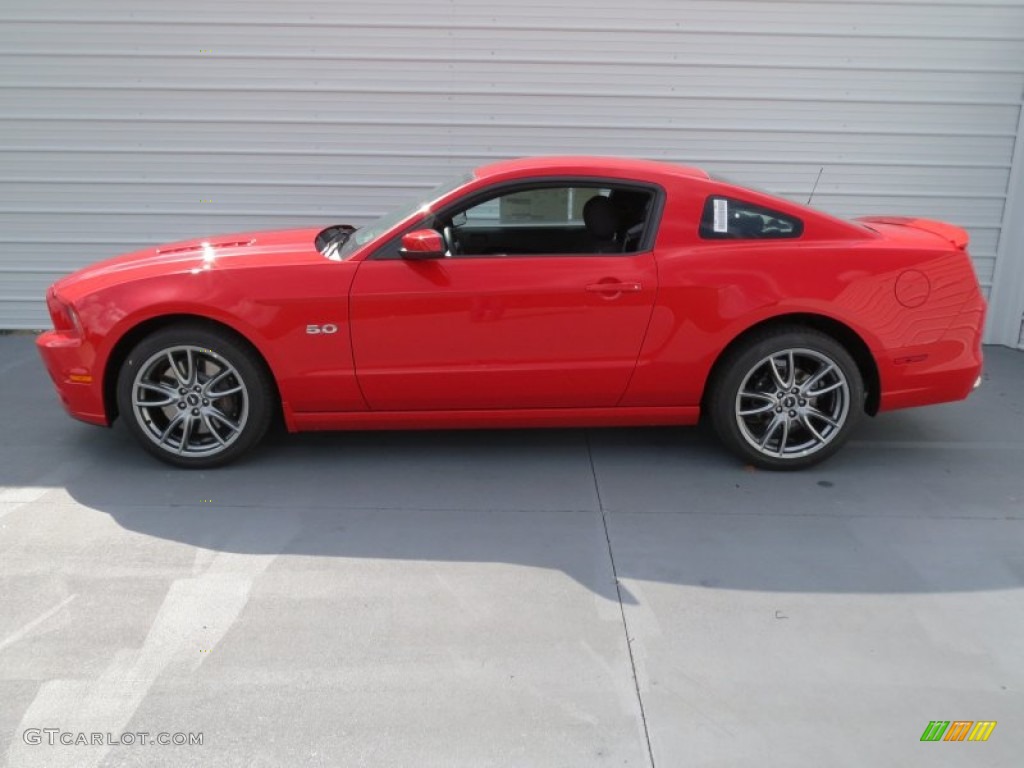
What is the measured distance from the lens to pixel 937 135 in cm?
679

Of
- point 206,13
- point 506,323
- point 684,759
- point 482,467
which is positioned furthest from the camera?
point 206,13

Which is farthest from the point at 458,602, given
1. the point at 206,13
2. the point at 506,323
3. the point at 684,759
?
the point at 206,13

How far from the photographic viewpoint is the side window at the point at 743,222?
419 cm

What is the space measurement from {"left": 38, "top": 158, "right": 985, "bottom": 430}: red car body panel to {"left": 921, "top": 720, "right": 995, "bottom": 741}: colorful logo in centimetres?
204

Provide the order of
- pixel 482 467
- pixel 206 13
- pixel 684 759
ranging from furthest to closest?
pixel 206 13 → pixel 482 467 → pixel 684 759

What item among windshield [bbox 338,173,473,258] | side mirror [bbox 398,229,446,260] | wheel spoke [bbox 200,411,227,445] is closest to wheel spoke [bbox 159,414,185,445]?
wheel spoke [bbox 200,411,227,445]

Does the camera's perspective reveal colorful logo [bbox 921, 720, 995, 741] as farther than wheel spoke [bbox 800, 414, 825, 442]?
No

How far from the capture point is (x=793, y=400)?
4.27m

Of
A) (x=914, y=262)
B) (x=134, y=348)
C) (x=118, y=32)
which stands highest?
(x=118, y=32)

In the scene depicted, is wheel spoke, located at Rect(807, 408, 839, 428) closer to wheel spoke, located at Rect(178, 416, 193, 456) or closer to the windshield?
the windshield

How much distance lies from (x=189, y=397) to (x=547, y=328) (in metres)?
1.80

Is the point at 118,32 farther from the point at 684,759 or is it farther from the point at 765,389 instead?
the point at 684,759

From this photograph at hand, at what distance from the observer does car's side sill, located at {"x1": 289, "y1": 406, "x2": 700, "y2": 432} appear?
427 cm

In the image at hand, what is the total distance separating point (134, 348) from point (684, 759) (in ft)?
10.4
